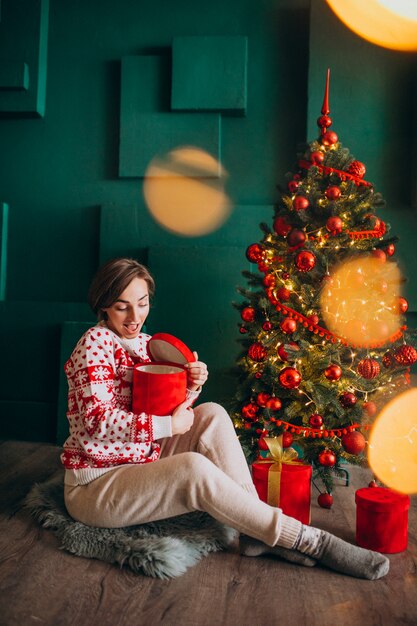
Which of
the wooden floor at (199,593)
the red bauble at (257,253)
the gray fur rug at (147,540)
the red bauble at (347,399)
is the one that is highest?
the red bauble at (257,253)

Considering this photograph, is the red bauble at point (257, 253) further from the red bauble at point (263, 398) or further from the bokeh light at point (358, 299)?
the red bauble at point (263, 398)

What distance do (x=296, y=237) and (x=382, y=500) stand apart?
→ 0.96 m

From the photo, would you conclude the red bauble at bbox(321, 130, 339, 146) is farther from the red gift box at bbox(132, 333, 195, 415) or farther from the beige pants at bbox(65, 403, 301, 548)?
the beige pants at bbox(65, 403, 301, 548)

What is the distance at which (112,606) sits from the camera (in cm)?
138

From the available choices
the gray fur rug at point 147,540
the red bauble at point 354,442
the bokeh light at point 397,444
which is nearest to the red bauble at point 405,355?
the bokeh light at point 397,444

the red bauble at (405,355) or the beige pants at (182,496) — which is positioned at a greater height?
the red bauble at (405,355)

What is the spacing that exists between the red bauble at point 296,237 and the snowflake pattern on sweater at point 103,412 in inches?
30.7

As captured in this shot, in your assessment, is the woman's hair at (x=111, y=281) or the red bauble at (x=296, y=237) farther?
the red bauble at (x=296, y=237)

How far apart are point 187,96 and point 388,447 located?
1913 millimetres

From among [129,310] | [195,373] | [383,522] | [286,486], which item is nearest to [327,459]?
[286,486]

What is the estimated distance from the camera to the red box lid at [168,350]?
5.70 ft

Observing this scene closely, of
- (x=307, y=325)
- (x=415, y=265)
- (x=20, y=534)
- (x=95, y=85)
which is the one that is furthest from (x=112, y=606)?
(x=95, y=85)

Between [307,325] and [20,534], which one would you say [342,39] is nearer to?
[307,325]

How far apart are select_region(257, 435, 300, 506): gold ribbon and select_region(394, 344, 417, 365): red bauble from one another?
556mm
